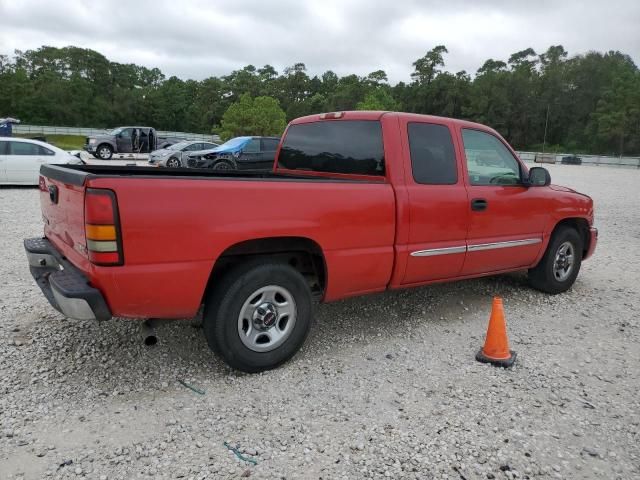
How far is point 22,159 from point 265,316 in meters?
12.7

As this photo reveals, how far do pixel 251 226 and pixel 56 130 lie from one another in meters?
63.5

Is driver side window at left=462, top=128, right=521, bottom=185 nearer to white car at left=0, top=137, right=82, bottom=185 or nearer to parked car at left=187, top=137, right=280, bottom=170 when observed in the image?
white car at left=0, top=137, right=82, bottom=185

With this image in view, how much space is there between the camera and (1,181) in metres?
13.0

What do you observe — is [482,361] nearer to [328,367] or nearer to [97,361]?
[328,367]

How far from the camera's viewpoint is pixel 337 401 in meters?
3.21

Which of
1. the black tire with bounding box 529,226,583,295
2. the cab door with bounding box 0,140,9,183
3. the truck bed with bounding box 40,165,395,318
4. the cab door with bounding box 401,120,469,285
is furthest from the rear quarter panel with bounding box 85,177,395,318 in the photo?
the cab door with bounding box 0,140,9,183

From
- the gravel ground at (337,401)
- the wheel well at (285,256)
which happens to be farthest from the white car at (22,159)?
the wheel well at (285,256)

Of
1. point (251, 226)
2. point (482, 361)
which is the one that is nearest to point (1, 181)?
point (251, 226)

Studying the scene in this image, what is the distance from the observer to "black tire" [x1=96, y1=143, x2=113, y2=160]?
88.3ft

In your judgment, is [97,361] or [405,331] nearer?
[97,361]

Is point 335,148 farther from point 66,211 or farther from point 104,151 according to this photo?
point 104,151

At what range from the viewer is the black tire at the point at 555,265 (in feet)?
17.7

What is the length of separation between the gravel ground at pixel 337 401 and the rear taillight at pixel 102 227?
0.98 m

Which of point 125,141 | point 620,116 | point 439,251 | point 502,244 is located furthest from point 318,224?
point 620,116
